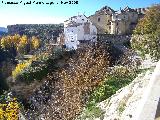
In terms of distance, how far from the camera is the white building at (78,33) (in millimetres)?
56688

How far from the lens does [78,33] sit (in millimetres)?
57656

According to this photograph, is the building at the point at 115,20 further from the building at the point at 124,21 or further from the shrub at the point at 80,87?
the shrub at the point at 80,87

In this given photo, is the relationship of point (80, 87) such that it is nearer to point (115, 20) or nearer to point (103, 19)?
point (115, 20)

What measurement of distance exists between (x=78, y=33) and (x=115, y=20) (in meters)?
14.5

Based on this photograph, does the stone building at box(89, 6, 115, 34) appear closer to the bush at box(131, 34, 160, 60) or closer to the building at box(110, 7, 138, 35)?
the building at box(110, 7, 138, 35)

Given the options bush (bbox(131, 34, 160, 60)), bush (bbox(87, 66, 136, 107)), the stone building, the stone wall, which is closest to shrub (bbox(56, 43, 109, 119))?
bush (bbox(87, 66, 136, 107))

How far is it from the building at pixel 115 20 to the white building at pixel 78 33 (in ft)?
40.0

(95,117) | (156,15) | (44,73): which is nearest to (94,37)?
(156,15)

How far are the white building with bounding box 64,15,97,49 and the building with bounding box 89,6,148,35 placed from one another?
1219 centimetres

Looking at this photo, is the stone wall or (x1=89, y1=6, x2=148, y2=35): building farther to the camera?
(x1=89, y1=6, x2=148, y2=35): building

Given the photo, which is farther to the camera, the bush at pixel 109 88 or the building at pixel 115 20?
the building at pixel 115 20

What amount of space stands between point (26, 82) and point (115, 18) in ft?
113

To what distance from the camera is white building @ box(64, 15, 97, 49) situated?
56.7m

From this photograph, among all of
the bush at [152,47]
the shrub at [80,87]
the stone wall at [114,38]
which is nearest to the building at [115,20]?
the stone wall at [114,38]
